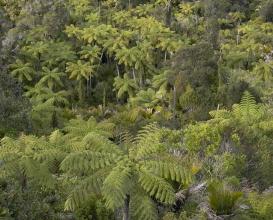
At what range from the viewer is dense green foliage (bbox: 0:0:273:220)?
7.39m

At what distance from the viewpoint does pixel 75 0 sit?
3603 cm

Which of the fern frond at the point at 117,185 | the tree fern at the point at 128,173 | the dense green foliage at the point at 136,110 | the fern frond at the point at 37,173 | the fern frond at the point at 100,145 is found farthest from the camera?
the fern frond at the point at 37,173

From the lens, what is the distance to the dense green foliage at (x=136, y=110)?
7.39m

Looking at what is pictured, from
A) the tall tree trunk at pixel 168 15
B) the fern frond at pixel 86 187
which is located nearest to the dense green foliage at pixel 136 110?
the fern frond at pixel 86 187

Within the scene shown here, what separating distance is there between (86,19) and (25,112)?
1805 centimetres

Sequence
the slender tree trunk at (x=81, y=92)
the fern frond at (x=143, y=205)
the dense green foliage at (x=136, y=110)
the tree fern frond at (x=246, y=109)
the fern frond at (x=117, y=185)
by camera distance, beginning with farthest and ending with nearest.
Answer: the slender tree trunk at (x=81, y=92), the tree fern frond at (x=246, y=109), the dense green foliage at (x=136, y=110), the fern frond at (x=143, y=205), the fern frond at (x=117, y=185)

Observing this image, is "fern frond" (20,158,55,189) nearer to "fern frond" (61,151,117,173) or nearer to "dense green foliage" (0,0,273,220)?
"dense green foliage" (0,0,273,220)

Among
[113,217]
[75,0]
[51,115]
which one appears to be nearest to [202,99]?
[51,115]

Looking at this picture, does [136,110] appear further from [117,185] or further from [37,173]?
[117,185]

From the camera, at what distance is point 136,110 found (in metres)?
22.7

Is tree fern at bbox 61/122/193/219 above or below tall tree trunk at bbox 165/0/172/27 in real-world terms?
above

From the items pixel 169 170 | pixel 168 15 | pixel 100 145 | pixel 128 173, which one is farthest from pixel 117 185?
pixel 168 15

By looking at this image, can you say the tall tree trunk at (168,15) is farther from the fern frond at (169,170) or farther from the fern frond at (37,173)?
the fern frond at (169,170)

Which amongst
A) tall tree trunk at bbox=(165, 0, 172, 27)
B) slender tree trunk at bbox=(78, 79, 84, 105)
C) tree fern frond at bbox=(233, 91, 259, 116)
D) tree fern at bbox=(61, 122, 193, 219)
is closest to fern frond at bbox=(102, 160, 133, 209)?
tree fern at bbox=(61, 122, 193, 219)
